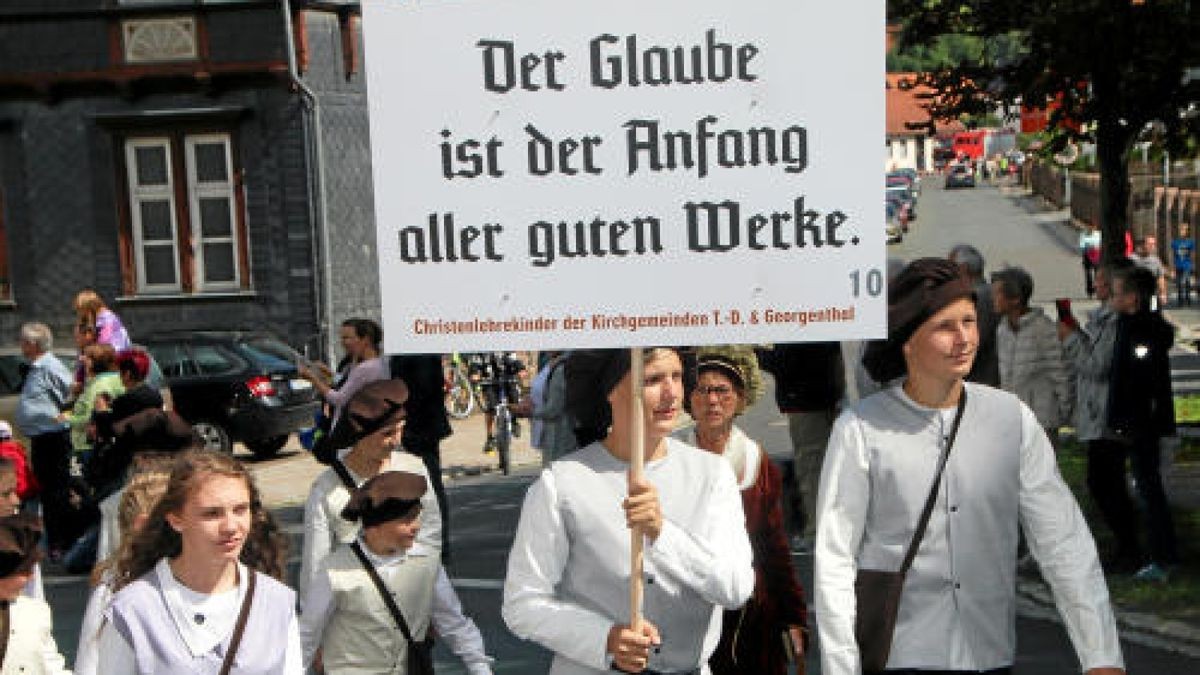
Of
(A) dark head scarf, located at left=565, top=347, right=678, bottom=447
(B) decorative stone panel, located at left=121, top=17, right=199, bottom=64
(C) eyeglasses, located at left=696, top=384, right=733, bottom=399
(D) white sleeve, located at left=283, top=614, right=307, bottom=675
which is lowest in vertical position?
(D) white sleeve, located at left=283, top=614, right=307, bottom=675

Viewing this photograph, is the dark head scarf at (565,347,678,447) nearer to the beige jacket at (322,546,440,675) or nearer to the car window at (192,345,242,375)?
the beige jacket at (322,546,440,675)

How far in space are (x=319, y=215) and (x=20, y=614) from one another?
22.2 metres

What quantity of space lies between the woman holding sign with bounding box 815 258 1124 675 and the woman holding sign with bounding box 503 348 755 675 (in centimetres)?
Result: 29

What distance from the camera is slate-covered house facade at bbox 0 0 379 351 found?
88.8 feet

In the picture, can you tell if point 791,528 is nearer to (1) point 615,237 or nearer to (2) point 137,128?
(1) point 615,237

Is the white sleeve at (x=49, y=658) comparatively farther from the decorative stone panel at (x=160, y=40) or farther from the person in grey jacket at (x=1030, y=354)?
the decorative stone panel at (x=160, y=40)

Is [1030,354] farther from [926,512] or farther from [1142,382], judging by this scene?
[926,512]

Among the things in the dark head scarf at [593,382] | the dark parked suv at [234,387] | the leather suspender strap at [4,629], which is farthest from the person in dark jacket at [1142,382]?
the dark parked suv at [234,387]

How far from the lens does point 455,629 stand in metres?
5.94

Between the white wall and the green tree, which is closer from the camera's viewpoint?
the green tree

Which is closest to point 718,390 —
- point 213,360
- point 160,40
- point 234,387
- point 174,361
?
point 234,387

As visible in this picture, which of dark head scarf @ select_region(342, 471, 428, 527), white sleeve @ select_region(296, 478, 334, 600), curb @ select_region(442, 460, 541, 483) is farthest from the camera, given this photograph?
curb @ select_region(442, 460, 541, 483)

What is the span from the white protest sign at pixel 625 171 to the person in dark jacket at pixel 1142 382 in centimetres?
613

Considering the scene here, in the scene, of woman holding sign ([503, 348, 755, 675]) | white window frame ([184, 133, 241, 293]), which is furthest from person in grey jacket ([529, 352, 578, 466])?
white window frame ([184, 133, 241, 293])
